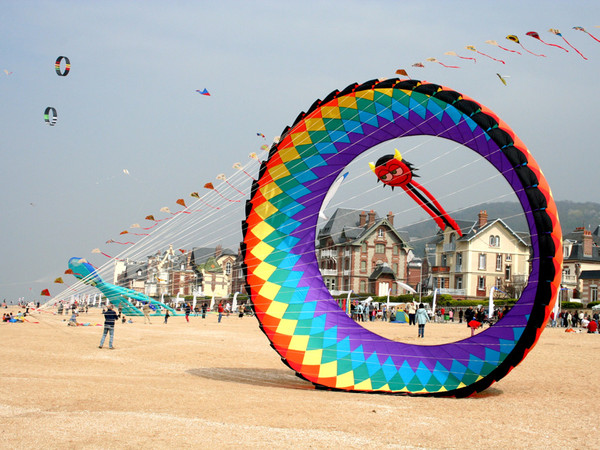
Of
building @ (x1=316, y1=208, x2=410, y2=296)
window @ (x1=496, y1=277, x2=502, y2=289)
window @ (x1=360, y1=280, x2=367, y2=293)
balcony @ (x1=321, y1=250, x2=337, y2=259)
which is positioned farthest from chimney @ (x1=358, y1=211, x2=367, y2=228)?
window @ (x1=496, y1=277, x2=502, y2=289)

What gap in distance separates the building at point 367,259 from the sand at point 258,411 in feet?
172

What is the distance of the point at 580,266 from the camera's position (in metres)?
62.2

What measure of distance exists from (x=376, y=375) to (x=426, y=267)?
7045cm

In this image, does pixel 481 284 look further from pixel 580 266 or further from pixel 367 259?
pixel 367 259

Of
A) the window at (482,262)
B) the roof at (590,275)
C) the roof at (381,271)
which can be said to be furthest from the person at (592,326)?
the roof at (381,271)

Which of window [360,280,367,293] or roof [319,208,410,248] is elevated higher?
roof [319,208,410,248]

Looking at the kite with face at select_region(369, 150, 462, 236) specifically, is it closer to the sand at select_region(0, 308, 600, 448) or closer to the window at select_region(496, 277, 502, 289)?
the sand at select_region(0, 308, 600, 448)

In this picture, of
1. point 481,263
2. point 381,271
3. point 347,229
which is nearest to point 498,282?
point 481,263

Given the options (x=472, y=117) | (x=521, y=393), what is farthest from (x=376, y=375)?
(x=472, y=117)

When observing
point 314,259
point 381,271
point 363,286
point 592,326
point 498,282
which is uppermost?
point 381,271

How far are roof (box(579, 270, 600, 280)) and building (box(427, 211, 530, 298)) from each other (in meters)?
5.07

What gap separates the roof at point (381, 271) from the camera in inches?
2564

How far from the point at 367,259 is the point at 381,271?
104 inches

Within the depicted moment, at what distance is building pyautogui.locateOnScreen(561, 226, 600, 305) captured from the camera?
2329 inches
